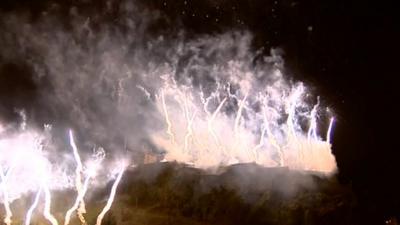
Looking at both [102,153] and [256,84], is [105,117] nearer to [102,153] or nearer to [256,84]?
[102,153]

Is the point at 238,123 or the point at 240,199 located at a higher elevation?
the point at 238,123

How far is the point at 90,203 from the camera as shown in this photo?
38.4m

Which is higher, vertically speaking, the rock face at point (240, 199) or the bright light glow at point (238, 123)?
the bright light glow at point (238, 123)

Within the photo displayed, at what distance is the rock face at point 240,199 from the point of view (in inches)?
1234

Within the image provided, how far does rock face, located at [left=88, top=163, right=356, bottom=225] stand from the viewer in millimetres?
31344

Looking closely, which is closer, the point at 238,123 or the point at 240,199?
the point at 240,199

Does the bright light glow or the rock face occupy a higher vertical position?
the bright light glow

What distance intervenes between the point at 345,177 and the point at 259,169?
8.42 m

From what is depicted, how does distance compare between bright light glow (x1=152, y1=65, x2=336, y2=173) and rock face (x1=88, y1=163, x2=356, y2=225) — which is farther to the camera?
bright light glow (x1=152, y1=65, x2=336, y2=173)

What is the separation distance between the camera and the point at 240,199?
33.2 m

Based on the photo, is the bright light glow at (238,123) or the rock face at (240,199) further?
the bright light glow at (238,123)

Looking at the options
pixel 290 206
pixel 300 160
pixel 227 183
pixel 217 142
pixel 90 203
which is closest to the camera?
pixel 290 206

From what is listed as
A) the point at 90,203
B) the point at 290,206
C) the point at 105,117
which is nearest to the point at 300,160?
the point at 290,206

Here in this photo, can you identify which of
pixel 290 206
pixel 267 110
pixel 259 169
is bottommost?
pixel 290 206
